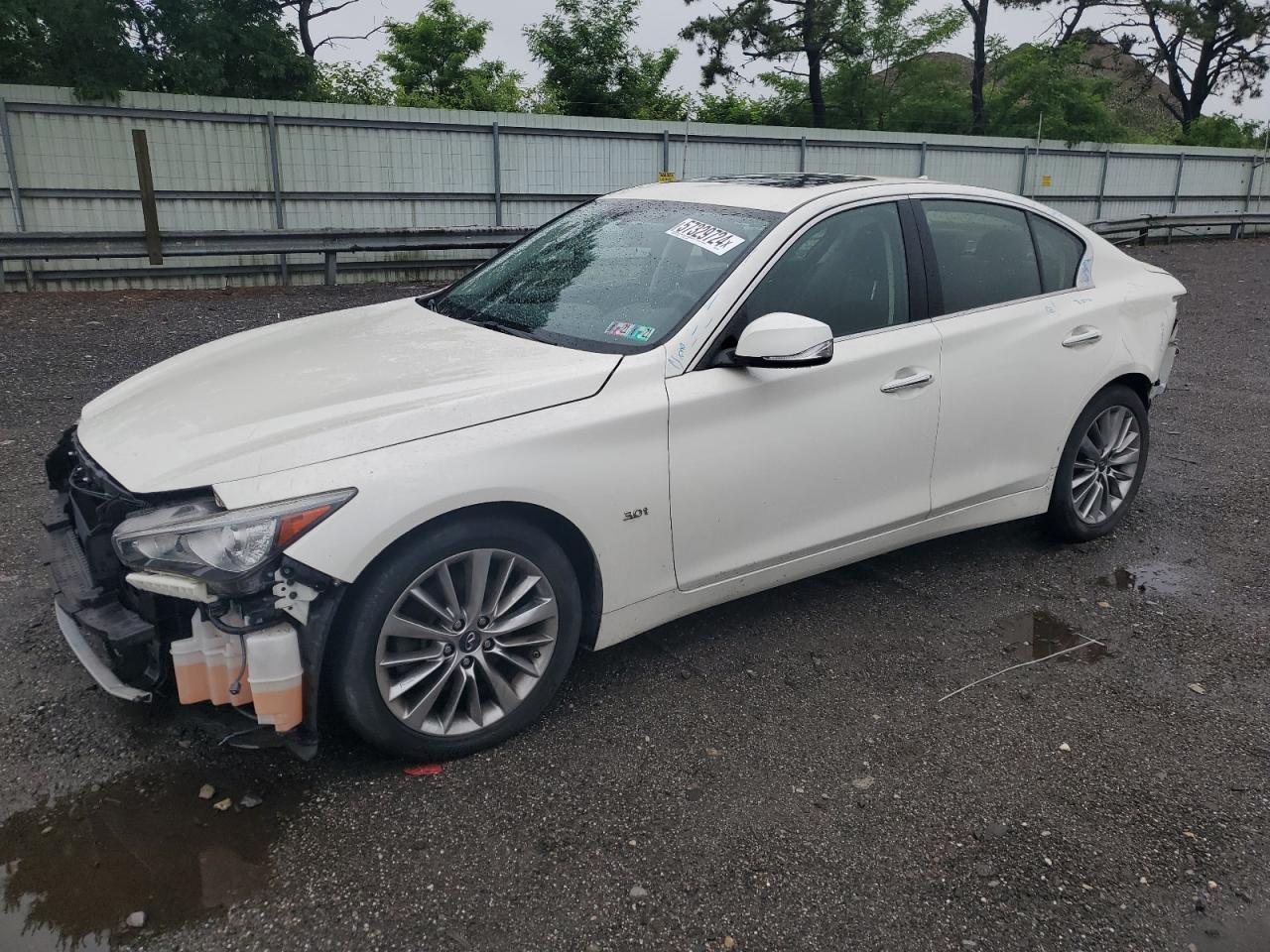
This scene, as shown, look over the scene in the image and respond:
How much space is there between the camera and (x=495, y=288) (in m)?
4.21

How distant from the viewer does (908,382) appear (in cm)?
389

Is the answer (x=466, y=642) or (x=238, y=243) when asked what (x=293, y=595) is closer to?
(x=466, y=642)

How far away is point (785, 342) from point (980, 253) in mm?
1539

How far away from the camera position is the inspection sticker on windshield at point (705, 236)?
3752mm

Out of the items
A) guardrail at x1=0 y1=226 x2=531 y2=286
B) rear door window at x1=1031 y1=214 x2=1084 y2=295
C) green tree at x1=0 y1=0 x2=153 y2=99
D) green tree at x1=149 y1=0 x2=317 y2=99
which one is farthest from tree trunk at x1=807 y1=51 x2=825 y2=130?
rear door window at x1=1031 y1=214 x2=1084 y2=295

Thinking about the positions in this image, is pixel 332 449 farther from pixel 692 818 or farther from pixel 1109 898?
pixel 1109 898

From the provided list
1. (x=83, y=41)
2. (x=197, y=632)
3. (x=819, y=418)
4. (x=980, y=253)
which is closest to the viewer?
(x=197, y=632)

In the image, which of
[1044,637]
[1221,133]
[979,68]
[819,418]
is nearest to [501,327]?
[819,418]

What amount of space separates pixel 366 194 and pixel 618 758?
13.1 m

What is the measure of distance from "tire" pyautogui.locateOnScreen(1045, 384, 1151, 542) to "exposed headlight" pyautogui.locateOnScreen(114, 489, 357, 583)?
3.38 meters

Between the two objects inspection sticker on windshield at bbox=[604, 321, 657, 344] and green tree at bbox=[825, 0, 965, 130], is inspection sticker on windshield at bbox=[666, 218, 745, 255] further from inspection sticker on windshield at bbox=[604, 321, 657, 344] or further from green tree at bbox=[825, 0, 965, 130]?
green tree at bbox=[825, 0, 965, 130]

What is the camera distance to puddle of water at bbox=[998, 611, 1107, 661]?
391cm

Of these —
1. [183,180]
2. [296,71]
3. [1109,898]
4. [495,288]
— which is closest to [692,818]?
[1109,898]

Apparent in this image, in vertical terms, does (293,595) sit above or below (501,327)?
below
